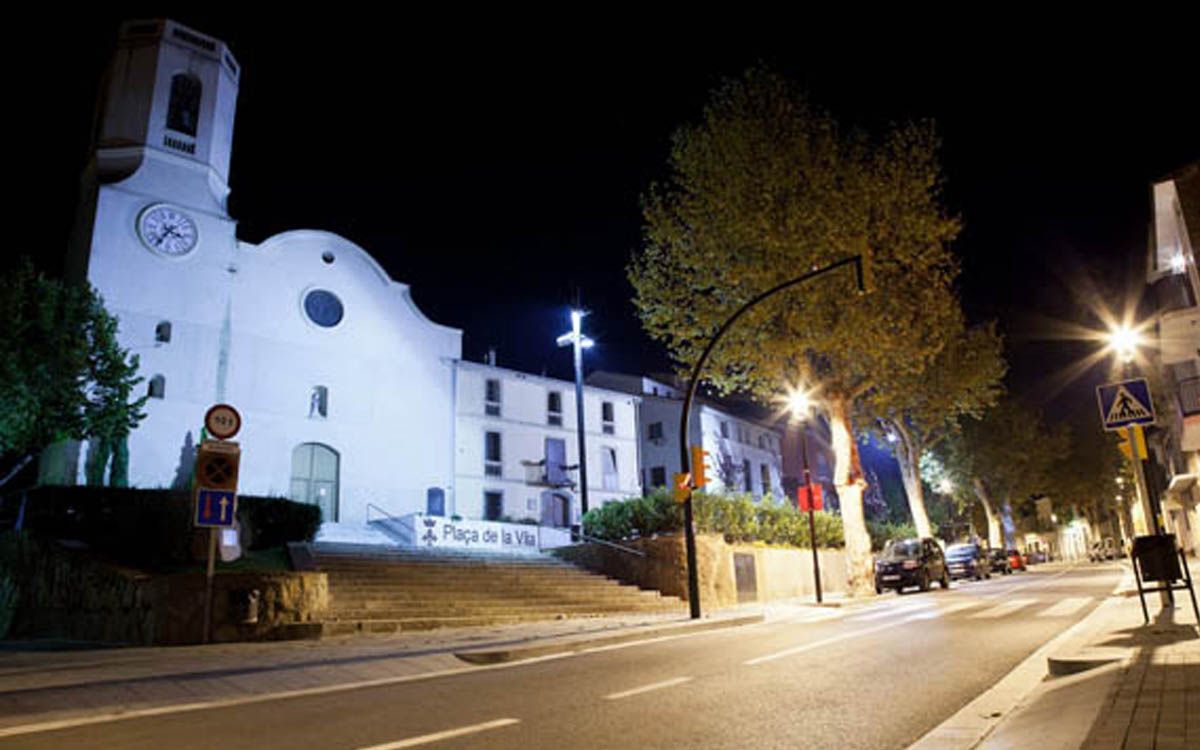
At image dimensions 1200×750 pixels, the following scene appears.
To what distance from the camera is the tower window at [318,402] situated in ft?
99.9

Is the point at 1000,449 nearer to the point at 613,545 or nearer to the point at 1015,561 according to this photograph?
the point at 1015,561

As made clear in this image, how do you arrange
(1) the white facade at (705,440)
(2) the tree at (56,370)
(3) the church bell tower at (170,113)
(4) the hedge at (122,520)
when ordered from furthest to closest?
(1) the white facade at (705,440), (3) the church bell tower at (170,113), (2) the tree at (56,370), (4) the hedge at (122,520)

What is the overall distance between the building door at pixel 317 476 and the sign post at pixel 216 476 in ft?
59.8

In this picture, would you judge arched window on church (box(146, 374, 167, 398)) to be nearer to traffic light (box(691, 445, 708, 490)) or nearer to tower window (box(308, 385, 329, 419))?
tower window (box(308, 385, 329, 419))

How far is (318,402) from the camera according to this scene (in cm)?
3108

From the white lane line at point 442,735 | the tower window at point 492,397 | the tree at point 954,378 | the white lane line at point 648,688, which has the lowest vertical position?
the white lane line at point 442,735

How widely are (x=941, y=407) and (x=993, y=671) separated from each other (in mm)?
22270

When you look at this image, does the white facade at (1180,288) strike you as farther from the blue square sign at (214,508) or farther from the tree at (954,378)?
the blue square sign at (214,508)

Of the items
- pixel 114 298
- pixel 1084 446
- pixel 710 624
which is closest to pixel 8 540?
pixel 114 298

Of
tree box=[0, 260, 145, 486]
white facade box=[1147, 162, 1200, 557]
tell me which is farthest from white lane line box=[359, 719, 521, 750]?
tree box=[0, 260, 145, 486]

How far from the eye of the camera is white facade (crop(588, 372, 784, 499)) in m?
46.2

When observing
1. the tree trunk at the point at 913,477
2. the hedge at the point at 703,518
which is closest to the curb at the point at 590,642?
the hedge at the point at 703,518

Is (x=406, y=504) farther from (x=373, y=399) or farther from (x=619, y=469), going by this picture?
(x=619, y=469)

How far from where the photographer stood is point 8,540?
54.5 feet
